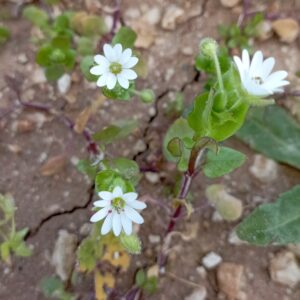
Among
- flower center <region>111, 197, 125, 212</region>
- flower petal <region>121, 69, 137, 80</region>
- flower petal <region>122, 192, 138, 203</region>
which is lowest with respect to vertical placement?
flower center <region>111, 197, 125, 212</region>

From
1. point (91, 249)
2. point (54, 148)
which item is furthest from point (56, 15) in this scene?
point (91, 249)

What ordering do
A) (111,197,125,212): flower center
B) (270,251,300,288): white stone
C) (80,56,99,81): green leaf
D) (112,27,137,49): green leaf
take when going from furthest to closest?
1. (270,251,300,288): white stone
2. (112,27,137,49): green leaf
3. (80,56,99,81): green leaf
4. (111,197,125,212): flower center

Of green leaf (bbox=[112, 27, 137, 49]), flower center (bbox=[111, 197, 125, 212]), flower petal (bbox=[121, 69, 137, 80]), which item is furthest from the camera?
green leaf (bbox=[112, 27, 137, 49])

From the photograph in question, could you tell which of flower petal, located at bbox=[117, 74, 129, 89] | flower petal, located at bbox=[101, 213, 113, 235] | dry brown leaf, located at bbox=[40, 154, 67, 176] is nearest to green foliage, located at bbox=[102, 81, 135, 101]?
flower petal, located at bbox=[117, 74, 129, 89]

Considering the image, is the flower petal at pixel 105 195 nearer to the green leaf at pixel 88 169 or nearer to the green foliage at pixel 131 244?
the green foliage at pixel 131 244

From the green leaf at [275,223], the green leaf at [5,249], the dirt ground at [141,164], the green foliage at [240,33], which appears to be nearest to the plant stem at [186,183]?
the dirt ground at [141,164]

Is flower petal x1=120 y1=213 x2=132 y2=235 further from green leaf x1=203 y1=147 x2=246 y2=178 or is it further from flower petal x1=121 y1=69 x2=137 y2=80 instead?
flower petal x1=121 y1=69 x2=137 y2=80

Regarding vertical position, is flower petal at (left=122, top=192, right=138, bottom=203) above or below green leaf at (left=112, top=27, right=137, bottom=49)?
below

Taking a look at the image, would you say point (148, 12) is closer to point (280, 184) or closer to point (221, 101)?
point (280, 184)
